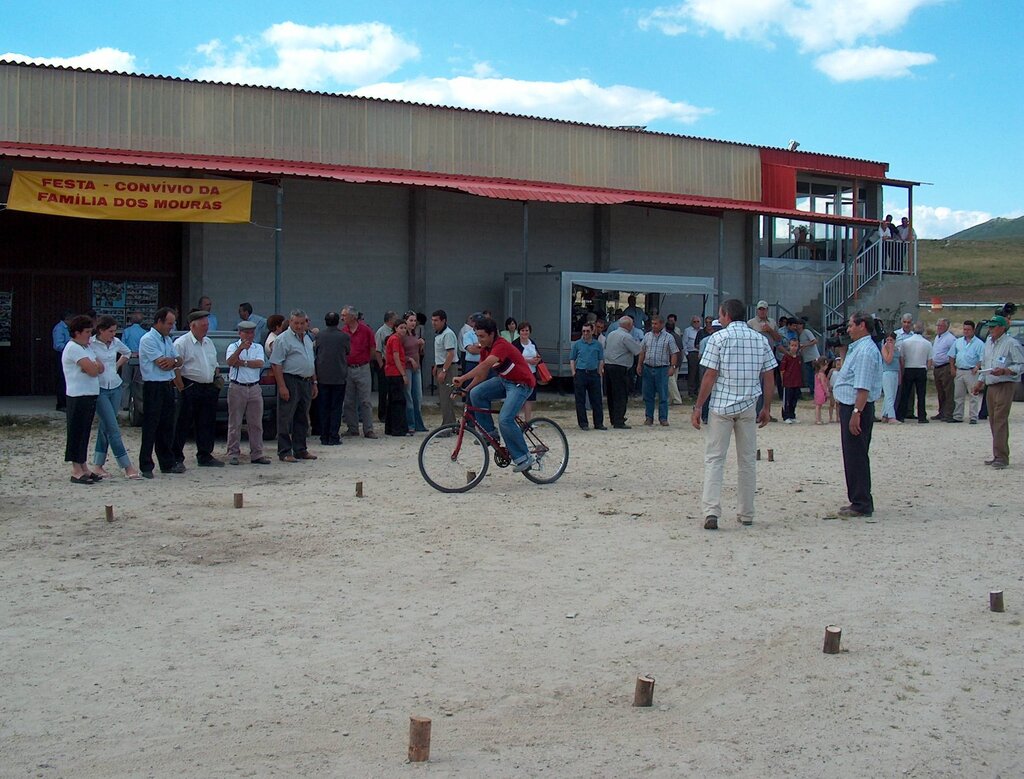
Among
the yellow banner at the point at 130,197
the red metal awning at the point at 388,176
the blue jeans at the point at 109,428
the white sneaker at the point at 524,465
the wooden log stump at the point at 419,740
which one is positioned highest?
the red metal awning at the point at 388,176

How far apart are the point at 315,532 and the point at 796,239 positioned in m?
24.7

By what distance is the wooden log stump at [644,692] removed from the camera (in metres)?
5.13

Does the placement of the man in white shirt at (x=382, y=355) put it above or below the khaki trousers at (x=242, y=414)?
above

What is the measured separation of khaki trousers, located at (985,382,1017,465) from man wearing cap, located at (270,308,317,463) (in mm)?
7885

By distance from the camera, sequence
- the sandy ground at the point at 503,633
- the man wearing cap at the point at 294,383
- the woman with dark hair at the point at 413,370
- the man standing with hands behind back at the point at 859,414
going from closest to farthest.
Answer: the sandy ground at the point at 503,633
the man standing with hands behind back at the point at 859,414
the man wearing cap at the point at 294,383
the woman with dark hair at the point at 413,370

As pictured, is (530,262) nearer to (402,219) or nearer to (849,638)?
(402,219)

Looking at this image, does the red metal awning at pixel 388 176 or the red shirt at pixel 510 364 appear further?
the red metal awning at pixel 388 176

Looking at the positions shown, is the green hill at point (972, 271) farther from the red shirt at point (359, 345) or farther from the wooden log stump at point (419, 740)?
the wooden log stump at point (419, 740)

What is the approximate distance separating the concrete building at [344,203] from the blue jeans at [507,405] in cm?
890

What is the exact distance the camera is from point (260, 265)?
22.1 meters

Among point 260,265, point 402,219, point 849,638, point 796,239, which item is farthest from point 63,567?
point 796,239

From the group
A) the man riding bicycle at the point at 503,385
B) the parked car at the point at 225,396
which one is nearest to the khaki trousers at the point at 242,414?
the parked car at the point at 225,396

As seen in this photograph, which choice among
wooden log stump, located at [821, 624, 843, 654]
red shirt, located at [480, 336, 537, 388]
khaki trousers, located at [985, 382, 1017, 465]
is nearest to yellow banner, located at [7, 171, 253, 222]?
red shirt, located at [480, 336, 537, 388]

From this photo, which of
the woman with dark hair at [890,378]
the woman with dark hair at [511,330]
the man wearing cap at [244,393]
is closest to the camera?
the man wearing cap at [244,393]
